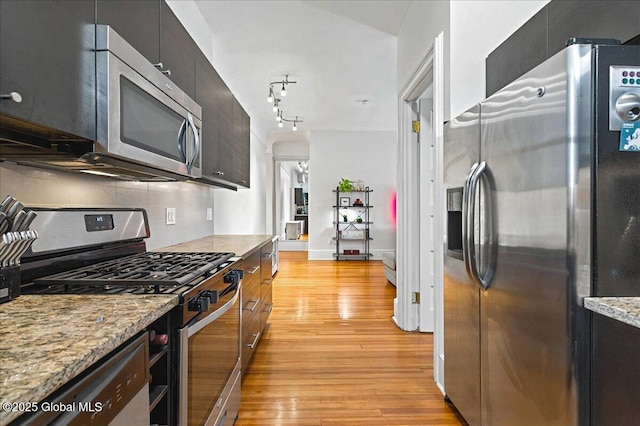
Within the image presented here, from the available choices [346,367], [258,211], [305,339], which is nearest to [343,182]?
[258,211]

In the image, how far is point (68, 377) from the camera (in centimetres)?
63

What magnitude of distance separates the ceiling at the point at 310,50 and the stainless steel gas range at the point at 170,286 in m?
2.26

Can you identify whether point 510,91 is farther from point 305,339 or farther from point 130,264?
point 305,339

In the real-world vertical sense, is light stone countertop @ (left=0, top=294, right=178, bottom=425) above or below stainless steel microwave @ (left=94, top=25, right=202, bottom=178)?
below

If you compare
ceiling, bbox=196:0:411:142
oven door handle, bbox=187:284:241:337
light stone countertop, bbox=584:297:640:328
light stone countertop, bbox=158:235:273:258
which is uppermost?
ceiling, bbox=196:0:411:142

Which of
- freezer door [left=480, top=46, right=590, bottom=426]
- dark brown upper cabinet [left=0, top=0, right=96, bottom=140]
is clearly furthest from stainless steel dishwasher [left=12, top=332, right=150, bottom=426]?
freezer door [left=480, top=46, right=590, bottom=426]

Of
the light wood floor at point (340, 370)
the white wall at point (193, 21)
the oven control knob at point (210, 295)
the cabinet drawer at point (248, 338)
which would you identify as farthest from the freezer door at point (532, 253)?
the white wall at point (193, 21)

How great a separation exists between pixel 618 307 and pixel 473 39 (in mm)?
1868

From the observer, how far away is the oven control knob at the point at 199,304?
122 cm

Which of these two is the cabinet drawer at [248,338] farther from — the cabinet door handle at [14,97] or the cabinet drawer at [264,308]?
the cabinet door handle at [14,97]

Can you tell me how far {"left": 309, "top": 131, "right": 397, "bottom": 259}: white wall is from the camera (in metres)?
8.30

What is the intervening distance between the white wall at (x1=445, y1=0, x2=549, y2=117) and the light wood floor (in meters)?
1.77

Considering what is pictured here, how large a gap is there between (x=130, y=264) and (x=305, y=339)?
2.04m

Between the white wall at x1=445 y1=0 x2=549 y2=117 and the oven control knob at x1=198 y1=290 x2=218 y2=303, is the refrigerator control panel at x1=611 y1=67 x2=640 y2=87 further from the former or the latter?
the oven control knob at x1=198 y1=290 x2=218 y2=303
